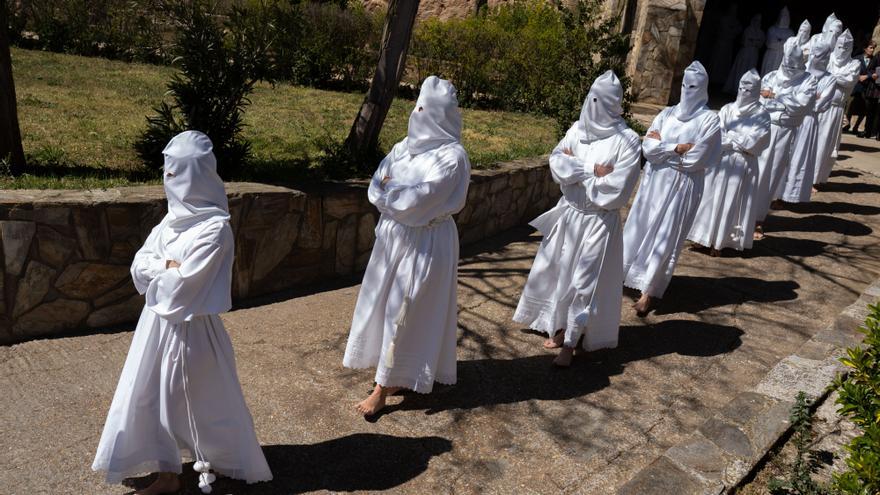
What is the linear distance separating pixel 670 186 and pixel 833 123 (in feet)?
20.6

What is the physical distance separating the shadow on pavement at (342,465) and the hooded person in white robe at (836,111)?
9.69 metres

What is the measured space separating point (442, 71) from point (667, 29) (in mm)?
5227

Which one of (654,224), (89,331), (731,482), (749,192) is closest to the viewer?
(731,482)

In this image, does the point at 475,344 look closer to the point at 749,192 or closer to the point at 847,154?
the point at 749,192

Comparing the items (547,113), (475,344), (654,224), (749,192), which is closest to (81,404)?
(475,344)

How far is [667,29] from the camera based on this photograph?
15.8 metres

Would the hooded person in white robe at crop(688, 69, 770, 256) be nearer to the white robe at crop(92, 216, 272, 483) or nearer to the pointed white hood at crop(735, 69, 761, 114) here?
the pointed white hood at crop(735, 69, 761, 114)

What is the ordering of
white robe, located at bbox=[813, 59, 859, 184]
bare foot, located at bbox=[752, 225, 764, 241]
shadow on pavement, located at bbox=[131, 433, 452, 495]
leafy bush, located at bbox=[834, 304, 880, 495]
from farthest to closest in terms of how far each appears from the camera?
1. white robe, located at bbox=[813, 59, 859, 184]
2. bare foot, located at bbox=[752, 225, 764, 241]
3. shadow on pavement, located at bbox=[131, 433, 452, 495]
4. leafy bush, located at bbox=[834, 304, 880, 495]

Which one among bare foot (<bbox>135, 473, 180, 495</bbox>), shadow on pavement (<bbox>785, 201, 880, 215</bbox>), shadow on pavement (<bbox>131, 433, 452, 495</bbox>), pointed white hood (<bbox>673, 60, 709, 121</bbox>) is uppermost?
pointed white hood (<bbox>673, 60, 709, 121</bbox>)

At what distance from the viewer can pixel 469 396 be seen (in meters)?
5.35

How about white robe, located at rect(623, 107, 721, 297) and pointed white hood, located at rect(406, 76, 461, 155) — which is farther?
white robe, located at rect(623, 107, 721, 297)

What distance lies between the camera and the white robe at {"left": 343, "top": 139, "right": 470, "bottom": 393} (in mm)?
4801

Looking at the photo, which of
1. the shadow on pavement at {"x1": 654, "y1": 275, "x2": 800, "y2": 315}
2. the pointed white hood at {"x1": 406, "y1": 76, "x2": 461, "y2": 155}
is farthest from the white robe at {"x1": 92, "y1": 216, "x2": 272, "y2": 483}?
the shadow on pavement at {"x1": 654, "y1": 275, "x2": 800, "y2": 315}

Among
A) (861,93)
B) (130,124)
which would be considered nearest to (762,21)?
(861,93)
